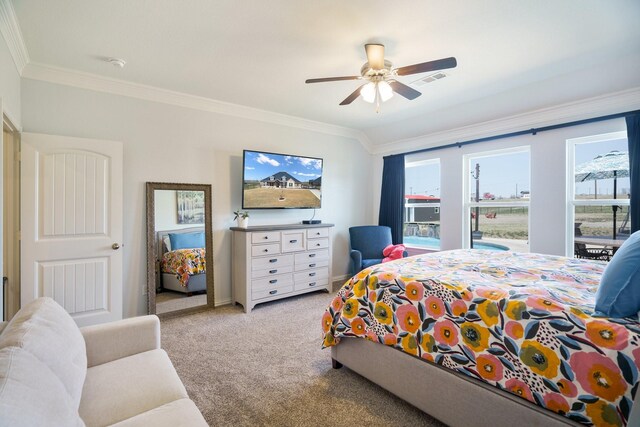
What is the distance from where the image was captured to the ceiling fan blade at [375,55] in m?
2.36

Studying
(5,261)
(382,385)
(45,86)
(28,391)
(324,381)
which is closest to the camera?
(28,391)

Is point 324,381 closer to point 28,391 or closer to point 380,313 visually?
point 380,313

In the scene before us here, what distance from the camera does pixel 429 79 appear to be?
309 cm

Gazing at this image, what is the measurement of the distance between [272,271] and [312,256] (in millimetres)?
658

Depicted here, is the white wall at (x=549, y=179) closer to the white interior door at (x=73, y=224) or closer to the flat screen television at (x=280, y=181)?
the flat screen television at (x=280, y=181)

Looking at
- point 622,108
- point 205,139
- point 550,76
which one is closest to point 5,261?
point 205,139

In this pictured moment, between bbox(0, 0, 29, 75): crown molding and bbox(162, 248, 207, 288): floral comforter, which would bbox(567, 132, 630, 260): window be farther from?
bbox(0, 0, 29, 75): crown molding

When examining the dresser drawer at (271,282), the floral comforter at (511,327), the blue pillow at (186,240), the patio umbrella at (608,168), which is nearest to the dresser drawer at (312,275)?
the dresser drawer at (271,282)

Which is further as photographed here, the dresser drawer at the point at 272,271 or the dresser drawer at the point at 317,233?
the dresser drawer at the point at 317,233

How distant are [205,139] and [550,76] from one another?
3878 mm

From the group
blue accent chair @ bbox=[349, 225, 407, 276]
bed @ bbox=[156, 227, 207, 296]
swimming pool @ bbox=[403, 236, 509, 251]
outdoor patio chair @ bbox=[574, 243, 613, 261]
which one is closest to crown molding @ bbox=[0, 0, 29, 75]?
bed @ bbox=[156, 227, 207, 296]

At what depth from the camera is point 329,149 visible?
4.95 metres

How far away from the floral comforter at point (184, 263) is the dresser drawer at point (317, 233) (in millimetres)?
1418

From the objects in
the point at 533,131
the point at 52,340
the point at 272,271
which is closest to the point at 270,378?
the point at 52,340
